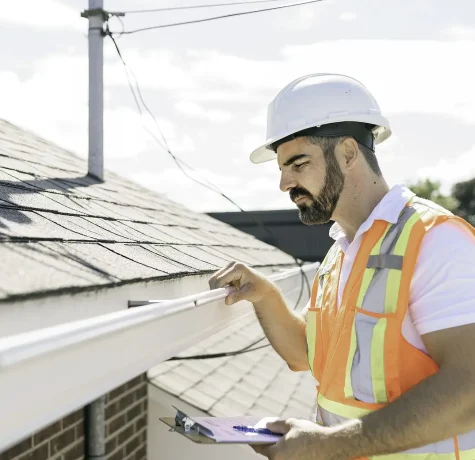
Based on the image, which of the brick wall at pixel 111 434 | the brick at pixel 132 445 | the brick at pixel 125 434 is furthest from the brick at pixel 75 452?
the brick at pixel 132 445

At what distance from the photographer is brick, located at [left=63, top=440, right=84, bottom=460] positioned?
3.87 meters

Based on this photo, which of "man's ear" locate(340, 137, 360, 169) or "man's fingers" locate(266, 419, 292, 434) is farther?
"man's ear" locate(340, 137, 360, 169)

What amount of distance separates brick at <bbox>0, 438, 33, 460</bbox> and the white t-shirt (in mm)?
2201

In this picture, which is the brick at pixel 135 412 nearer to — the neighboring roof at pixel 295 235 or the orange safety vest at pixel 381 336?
the orange safety vest at pixel 381 336

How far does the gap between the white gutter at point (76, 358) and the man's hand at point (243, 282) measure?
503 millimetres

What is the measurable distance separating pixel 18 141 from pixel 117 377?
3656 millimetres

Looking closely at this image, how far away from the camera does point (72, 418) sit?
396cm

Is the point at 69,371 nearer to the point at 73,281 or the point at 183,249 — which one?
the point at 73,281

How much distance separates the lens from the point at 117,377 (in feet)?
6.15

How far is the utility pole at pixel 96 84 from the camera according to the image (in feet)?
19.3

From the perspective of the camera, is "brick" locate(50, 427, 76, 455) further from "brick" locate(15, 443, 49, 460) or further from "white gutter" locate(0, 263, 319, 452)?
"white gutter" locate(0, 263, 319, 452)

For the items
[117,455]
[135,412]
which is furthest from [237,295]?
[135,412]

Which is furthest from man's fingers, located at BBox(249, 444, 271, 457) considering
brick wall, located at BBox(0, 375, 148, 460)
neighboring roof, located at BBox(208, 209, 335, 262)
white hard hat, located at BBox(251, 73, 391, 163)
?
neighboring roof, located at BBox(208, 209, 335, 262)

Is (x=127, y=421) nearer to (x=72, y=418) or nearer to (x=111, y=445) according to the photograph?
(x=111, y=445)
